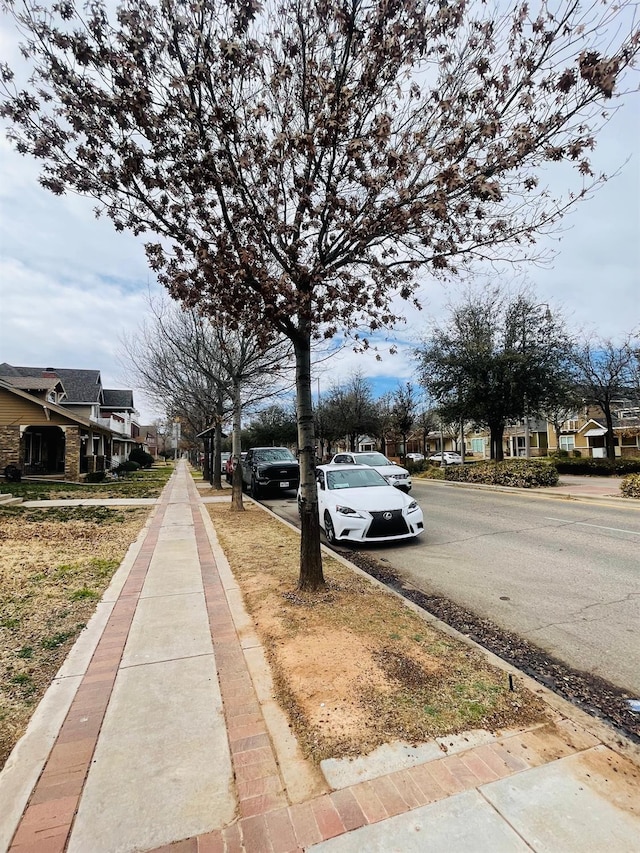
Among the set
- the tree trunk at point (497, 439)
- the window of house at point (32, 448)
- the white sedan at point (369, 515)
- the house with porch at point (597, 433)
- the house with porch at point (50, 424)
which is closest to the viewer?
the white sedan at point (369, 515)

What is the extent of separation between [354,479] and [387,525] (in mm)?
1725

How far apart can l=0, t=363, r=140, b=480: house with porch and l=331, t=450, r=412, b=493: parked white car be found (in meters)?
13.2

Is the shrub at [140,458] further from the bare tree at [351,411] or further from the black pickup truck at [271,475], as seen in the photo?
the black pickup truck at [271,475]

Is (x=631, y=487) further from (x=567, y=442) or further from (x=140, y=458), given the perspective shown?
(x=140, y=458)

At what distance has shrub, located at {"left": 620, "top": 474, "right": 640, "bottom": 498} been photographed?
13664 millimetres

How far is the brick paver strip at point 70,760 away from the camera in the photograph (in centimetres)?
199

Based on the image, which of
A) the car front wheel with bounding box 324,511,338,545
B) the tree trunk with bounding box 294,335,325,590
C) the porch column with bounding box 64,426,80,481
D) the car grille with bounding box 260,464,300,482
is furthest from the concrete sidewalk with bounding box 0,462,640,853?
the porch column with bounding box 64,426,80,481

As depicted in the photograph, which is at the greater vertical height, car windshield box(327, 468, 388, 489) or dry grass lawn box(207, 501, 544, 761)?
car windshield box(327, 468, 388, 489)

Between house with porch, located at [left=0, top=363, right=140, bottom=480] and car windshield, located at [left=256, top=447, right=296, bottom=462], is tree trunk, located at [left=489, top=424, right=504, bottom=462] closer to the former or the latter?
car windshield, located at [left=256, top=447, right=296, bottom=462]

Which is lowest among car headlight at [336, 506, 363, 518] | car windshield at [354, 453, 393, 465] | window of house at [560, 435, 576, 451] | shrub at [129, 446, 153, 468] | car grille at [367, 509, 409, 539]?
car grille at [367, 509, 409, 539]

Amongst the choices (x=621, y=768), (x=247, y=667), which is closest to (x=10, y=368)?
(x=247, y=667)

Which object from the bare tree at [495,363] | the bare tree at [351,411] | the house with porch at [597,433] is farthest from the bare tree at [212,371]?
the house with porch at [597,433]

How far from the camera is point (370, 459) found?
56.1 feet

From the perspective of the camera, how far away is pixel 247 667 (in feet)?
11.4
